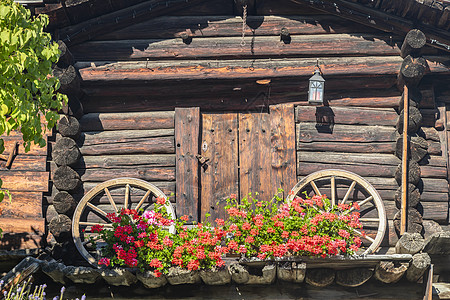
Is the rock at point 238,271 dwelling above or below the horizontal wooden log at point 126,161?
below

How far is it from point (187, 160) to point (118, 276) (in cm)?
213

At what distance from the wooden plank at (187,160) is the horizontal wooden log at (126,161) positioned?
0.65 feet

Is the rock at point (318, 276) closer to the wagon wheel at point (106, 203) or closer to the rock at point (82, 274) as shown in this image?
the wagon wheel at point (106, 203)

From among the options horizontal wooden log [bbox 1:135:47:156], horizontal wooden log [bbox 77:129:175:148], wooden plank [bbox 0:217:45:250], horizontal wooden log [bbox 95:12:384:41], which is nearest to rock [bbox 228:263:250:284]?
horizontal wooden log [bbox 77:129:175:148]

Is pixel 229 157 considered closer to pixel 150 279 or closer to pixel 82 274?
pixel 150 279

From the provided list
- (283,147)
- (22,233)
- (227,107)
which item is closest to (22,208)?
(22,233)

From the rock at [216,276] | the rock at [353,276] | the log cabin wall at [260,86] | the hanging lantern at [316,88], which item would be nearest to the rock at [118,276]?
the rock at [216,276]

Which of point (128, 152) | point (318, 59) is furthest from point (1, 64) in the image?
point (318, 59)

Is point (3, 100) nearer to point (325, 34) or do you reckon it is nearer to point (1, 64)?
point (1, 64)

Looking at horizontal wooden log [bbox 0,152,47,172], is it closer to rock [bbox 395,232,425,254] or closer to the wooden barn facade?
the wooden barn facade

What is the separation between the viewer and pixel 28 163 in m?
8.99

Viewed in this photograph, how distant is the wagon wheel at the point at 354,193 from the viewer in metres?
8.56

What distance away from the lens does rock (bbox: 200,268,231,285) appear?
7.43 m

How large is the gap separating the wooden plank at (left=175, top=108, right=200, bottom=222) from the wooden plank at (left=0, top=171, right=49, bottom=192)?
6.44 ft
